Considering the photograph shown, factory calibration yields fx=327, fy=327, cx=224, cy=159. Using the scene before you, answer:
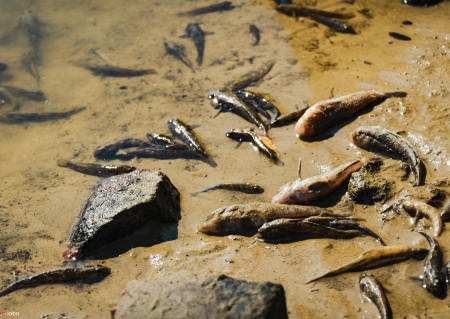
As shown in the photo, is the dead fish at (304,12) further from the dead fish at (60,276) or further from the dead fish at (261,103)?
the dead fish at (60,276)

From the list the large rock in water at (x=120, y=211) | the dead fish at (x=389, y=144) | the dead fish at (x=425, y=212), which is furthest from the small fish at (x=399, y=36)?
the large rock in water at (x=120, y=211)

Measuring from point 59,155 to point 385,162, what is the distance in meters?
5.57

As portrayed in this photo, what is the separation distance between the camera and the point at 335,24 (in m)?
8.16

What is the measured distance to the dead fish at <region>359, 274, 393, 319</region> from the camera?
2988mm

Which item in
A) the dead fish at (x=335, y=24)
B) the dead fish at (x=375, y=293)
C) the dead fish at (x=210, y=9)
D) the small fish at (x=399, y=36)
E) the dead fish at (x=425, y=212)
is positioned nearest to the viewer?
the dead fish at (x=375, y=293)

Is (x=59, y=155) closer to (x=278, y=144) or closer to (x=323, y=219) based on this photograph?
(x=278, y=144)

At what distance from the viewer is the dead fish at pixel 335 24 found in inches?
312

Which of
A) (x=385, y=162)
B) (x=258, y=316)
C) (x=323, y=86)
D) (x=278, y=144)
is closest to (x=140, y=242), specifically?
(x=258, y=316)

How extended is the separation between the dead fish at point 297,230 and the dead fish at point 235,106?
7.26 feet

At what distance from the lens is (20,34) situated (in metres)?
10.1

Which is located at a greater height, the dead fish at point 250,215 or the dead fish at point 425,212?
the dead fish at point 425,212

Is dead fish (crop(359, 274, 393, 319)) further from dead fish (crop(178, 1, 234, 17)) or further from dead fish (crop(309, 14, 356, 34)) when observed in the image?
dead fish (crop(178, 1, 234, 17))

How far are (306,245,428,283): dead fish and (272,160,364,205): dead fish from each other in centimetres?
101

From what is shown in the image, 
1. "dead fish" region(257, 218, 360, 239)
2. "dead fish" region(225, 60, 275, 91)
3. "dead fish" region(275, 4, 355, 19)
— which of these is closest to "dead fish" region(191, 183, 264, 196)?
"dead fish" region(257, 218, 360, 239)
